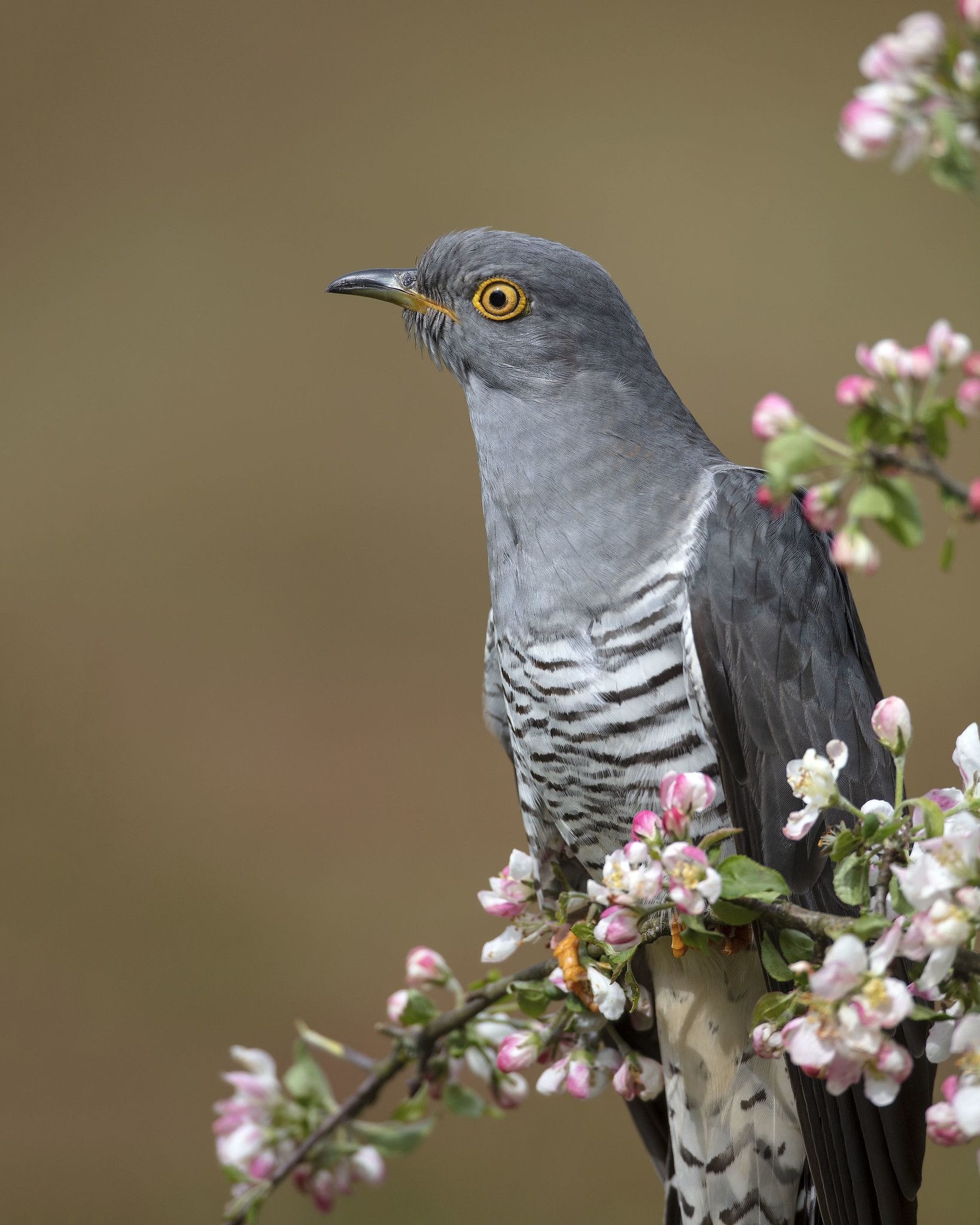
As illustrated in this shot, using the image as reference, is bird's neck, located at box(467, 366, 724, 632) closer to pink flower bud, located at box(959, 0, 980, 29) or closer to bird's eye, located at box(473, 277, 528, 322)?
bird's eye, located at box(473, 277, 528, 322)

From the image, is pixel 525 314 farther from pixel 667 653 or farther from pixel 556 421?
pixel 667 653

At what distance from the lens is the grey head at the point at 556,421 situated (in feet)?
2.80

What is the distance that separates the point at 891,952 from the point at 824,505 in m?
0.17

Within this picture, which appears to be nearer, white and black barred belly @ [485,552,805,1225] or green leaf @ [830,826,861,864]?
green leaf @ [830,826,861,864]

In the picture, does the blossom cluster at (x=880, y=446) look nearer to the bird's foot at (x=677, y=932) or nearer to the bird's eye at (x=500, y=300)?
the bird's foot at (x=677, y=932)

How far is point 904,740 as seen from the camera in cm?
47

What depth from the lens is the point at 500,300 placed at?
3.01ft

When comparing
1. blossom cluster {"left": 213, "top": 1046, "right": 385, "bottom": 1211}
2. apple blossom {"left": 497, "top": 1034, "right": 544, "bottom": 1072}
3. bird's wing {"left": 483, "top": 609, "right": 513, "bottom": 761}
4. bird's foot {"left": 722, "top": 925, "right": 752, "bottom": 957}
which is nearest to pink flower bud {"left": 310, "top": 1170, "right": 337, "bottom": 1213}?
blossom cluster {"left": 213, "top": 1046, "right": 385, "bottom": 1211}

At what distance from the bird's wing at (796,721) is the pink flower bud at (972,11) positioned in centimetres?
53

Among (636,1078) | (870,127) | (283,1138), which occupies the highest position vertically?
(870,127)

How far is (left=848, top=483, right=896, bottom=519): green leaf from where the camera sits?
30 centimetres

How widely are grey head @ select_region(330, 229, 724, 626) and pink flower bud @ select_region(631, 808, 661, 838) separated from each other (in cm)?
37

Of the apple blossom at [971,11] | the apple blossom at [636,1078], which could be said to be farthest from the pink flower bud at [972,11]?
the apple blossom at [636,1078]

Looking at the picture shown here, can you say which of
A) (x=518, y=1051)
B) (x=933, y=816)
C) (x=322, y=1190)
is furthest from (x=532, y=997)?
(x=933, y=816)
